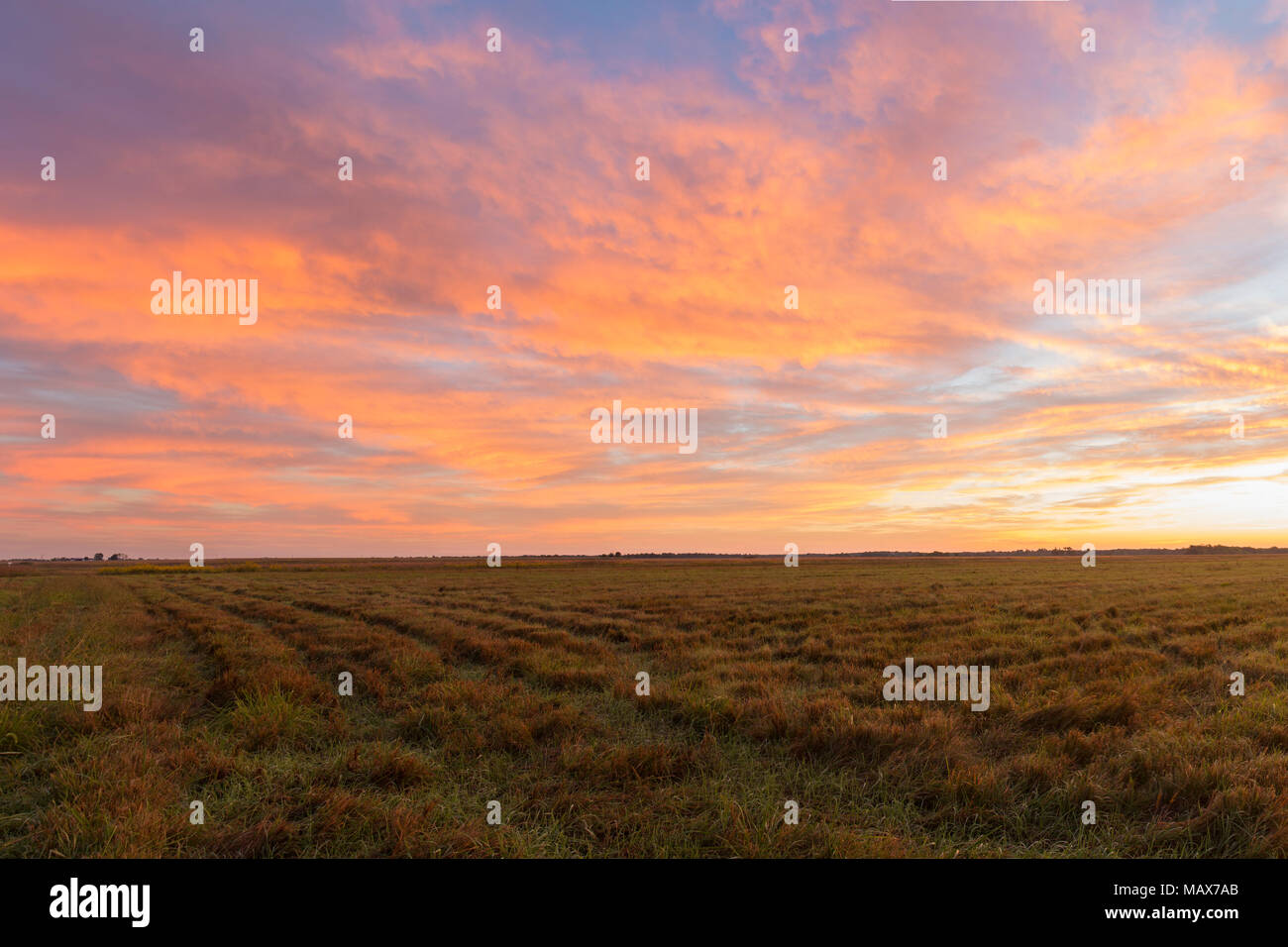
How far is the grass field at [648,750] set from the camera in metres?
4.66

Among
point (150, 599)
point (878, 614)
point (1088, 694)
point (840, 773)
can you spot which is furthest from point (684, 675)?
point (150, 599)

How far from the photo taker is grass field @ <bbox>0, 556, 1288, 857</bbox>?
466 cm

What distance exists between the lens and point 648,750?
20.9 ft

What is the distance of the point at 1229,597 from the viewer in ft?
72.6
